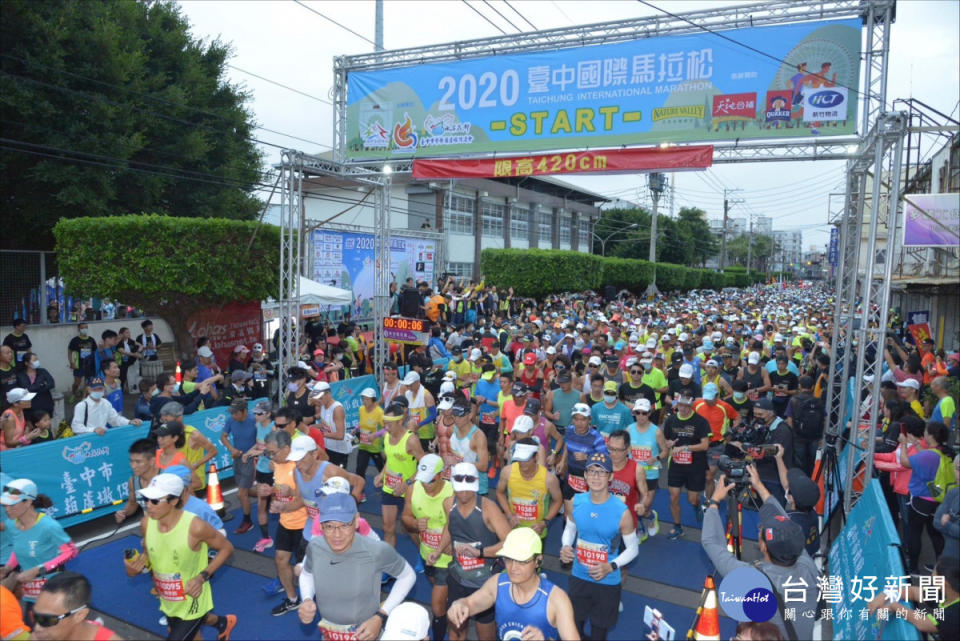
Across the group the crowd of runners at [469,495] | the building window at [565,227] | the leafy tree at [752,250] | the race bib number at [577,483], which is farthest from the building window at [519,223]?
the leafy tree at [752,250]

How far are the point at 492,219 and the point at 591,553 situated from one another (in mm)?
38048

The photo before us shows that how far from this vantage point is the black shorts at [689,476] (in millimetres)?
7422

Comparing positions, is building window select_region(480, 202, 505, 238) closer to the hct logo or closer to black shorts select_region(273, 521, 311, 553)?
Result: the hct logo

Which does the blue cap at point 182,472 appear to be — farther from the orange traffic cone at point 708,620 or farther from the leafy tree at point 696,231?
the leafy tree at point 696,231

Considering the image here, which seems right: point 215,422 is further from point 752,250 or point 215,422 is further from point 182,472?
point 752,250

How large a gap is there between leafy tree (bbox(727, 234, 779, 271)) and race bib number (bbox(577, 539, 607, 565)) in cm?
12325

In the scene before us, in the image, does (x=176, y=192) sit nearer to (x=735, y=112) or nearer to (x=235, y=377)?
(x=235, y=377)

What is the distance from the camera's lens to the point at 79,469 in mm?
7656

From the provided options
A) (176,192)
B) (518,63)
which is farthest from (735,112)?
(176,192)

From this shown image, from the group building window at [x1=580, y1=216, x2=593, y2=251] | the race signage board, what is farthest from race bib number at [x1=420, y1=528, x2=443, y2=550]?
building window at [x1=580, y1=216, x2=593, y2=251]

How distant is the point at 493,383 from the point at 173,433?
14.8ft

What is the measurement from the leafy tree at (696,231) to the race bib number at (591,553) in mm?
77798

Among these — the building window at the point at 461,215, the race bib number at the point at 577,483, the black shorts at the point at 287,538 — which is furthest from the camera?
the building window at the point at 461,215

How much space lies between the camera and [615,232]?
68188 millimetres
